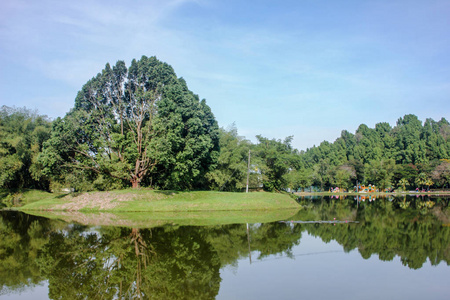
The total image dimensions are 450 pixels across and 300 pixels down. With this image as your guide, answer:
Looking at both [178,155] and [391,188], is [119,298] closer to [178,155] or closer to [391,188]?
[178,155]

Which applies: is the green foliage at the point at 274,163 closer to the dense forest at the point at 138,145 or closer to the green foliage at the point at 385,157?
the dense forest at the point at 138,145

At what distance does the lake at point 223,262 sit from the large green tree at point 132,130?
16394 mm

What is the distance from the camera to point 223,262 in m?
16.5

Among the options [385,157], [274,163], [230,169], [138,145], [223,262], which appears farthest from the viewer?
[385,157]

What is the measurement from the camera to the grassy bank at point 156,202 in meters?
38.7

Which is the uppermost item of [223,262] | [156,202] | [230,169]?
[230,169]

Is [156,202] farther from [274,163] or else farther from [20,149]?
[20,149]

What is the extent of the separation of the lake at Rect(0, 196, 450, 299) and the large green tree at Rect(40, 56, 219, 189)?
16.4m

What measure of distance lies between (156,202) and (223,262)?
24069 millimetres

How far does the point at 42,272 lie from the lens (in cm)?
1509

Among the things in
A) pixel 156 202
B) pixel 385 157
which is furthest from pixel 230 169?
pixel 385 157

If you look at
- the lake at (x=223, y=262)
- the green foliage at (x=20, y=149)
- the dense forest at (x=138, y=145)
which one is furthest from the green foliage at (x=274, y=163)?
the green foliage at (x=20, y=149)

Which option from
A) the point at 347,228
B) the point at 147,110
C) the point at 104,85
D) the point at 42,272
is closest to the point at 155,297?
the point at 42,272

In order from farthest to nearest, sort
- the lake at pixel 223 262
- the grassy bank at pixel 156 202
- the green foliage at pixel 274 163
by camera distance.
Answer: the green foliage at pixel 274 163, the grassy bank at pixel 156 202, the lake at pixel 223 262
